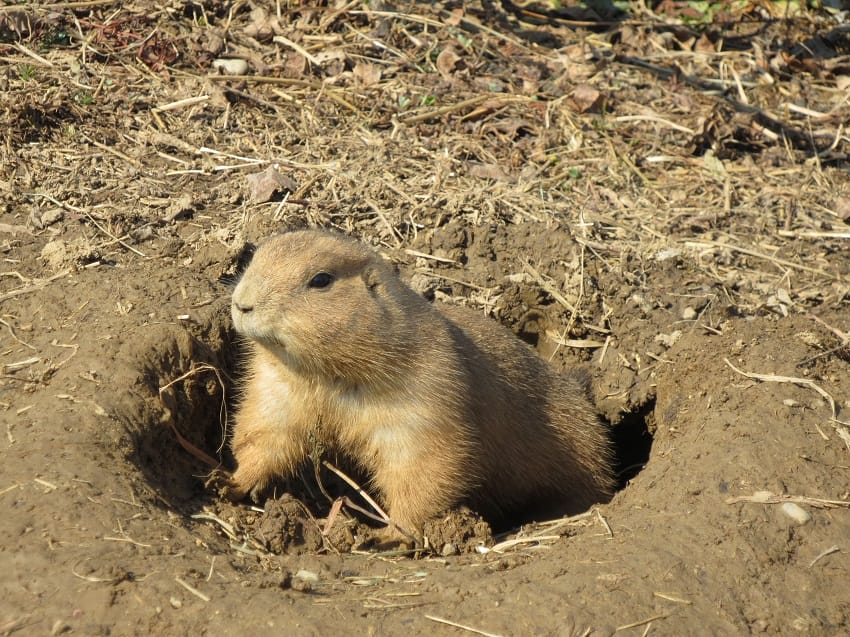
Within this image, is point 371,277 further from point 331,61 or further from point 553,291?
point 331,61

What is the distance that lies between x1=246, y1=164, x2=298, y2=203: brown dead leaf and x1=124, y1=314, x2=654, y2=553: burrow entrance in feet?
4.36

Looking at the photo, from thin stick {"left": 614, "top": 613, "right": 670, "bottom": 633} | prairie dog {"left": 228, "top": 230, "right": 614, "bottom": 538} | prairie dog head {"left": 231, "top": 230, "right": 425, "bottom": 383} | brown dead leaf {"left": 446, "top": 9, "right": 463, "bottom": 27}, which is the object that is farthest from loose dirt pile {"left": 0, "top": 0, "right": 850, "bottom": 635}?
prairie dog head {"left": 231, "top": 230, "right": 425, "bottom": 383}

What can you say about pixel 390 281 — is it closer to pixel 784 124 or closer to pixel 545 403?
pixel 545 403

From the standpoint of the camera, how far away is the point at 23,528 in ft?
12.3

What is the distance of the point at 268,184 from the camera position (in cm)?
698

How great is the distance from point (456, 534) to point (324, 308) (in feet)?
5.15

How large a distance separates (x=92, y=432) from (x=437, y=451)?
1.88m

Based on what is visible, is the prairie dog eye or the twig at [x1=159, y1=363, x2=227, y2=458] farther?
the twig at [x1=159, y1=363, x2=227, y2=458]

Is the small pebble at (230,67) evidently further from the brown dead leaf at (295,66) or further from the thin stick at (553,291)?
the thin stick at (553,291)

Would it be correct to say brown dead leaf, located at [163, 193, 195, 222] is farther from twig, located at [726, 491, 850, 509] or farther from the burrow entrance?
twig, located at [726, 491, 850, 509]

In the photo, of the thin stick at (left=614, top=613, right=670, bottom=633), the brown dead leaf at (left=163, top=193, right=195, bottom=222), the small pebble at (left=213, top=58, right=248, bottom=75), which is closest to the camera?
the thin stick at (left=614, top=613, right=670, bottom=633)

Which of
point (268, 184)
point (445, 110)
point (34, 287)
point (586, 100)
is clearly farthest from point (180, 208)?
point (586, 100)

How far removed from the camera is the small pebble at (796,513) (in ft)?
14.7

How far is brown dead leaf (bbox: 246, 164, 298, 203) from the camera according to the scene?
22.8 feet
